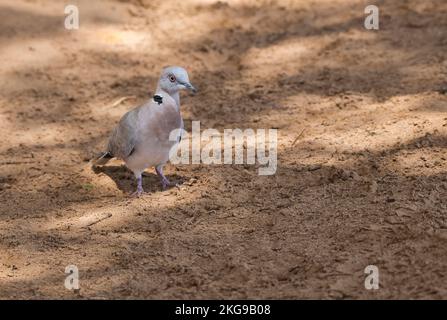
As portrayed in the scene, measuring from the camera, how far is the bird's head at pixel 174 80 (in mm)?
6098

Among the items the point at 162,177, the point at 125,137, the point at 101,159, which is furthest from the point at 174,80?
the point at 101,159

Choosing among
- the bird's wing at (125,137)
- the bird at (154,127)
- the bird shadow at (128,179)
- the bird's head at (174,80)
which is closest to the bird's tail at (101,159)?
the bird shadow at (128,179)

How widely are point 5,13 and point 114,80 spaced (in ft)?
6.16

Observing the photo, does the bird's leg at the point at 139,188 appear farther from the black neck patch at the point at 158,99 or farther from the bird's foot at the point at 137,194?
the black neck patch at the point at 158,99

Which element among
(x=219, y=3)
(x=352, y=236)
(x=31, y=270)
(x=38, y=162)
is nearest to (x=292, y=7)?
(x=219, y=3)

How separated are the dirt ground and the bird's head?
2.58ft

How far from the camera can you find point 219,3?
9492 mm

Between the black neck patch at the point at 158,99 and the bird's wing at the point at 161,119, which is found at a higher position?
the black neck patch at the point at 158,99

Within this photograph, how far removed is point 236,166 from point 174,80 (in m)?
0.93

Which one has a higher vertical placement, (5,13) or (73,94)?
(5,13)

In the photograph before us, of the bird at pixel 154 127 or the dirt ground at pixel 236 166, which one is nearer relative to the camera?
the dirt ground at pixel 236 166

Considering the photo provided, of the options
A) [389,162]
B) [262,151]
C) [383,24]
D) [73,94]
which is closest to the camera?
[389,162]

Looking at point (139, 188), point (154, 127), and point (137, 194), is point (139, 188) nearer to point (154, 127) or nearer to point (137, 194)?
point (137, 194)

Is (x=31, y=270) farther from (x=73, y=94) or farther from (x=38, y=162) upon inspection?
(x=73, y=94)
